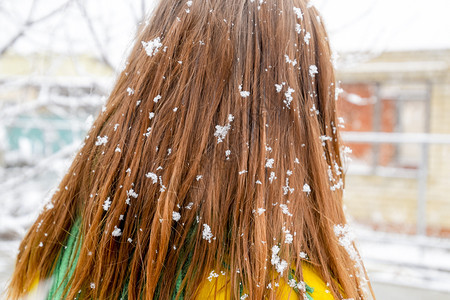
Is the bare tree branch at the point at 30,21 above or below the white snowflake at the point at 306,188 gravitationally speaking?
above

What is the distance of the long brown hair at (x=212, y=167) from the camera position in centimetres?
89


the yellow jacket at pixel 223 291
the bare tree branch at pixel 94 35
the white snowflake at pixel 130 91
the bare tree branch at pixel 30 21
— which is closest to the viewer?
the yellow jacket at pixel 223 291

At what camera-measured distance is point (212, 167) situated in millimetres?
917

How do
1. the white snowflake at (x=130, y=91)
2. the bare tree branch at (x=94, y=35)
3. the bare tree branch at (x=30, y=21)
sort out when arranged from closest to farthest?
the white snowflake at (x=130, y=91)
the bare tree branch at (x=30, y=21)
the bare tree branch at (x=94, y=35)

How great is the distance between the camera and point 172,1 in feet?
3.48

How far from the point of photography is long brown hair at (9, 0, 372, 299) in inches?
35.1

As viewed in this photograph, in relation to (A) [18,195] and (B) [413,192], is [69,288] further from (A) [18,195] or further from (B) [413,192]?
(B) [413,192]

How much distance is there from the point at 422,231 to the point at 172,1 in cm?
339

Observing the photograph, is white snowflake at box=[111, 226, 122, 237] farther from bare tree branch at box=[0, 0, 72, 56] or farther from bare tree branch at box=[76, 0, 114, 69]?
bare tree branch at box=[76, 0, 114, 69]

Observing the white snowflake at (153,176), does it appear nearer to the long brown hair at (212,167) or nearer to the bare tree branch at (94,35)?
the long brown hair at (212,167)

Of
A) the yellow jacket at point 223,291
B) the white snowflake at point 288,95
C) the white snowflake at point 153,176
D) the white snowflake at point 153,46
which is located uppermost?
the white snowflake at point 153,46

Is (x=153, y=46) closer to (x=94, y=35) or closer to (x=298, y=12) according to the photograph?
(x=298, y=12)

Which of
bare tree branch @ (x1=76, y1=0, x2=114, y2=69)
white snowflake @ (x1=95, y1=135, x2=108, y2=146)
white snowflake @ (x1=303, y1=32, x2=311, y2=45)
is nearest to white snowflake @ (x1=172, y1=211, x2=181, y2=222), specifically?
white snowflake @ (x1=95, y1=135, x2=108, y2=146)

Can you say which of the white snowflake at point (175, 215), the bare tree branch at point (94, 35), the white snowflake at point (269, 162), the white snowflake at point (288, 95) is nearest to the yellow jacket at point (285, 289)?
the white snowflake at point (175, 215)
